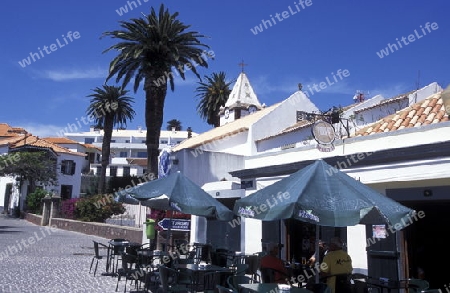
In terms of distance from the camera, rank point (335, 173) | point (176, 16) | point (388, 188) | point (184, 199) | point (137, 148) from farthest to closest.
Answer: point (137, 148) < point (176, 16) < point (388, 188) < point (184, 199) < point (335, 173)

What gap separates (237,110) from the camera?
147ft

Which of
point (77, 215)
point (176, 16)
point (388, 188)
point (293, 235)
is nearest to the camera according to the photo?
point (388, 188)

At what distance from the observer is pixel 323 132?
42.8ft

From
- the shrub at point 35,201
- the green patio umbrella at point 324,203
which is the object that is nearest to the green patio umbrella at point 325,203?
the green patio umbrella at point 324,203

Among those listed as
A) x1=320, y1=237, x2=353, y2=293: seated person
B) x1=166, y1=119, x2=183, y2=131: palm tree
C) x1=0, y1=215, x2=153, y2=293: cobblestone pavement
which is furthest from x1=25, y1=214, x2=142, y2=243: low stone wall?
x1=166, y1=119, x2=183, y2=131: palm tree

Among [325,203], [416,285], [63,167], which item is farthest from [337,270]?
[63,167]

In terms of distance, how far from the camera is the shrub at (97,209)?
105ft

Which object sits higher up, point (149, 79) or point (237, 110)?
point (237, 110)

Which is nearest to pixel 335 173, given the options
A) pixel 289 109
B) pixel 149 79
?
pixel 149 79

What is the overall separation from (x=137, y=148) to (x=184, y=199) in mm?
77650

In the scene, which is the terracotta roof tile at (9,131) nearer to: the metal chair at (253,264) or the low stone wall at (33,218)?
the low stone wall at (33,218)

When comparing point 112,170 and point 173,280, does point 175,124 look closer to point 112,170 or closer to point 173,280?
point 112,170

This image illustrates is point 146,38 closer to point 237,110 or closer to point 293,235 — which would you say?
point 293,235

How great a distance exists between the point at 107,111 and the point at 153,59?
890 inches
